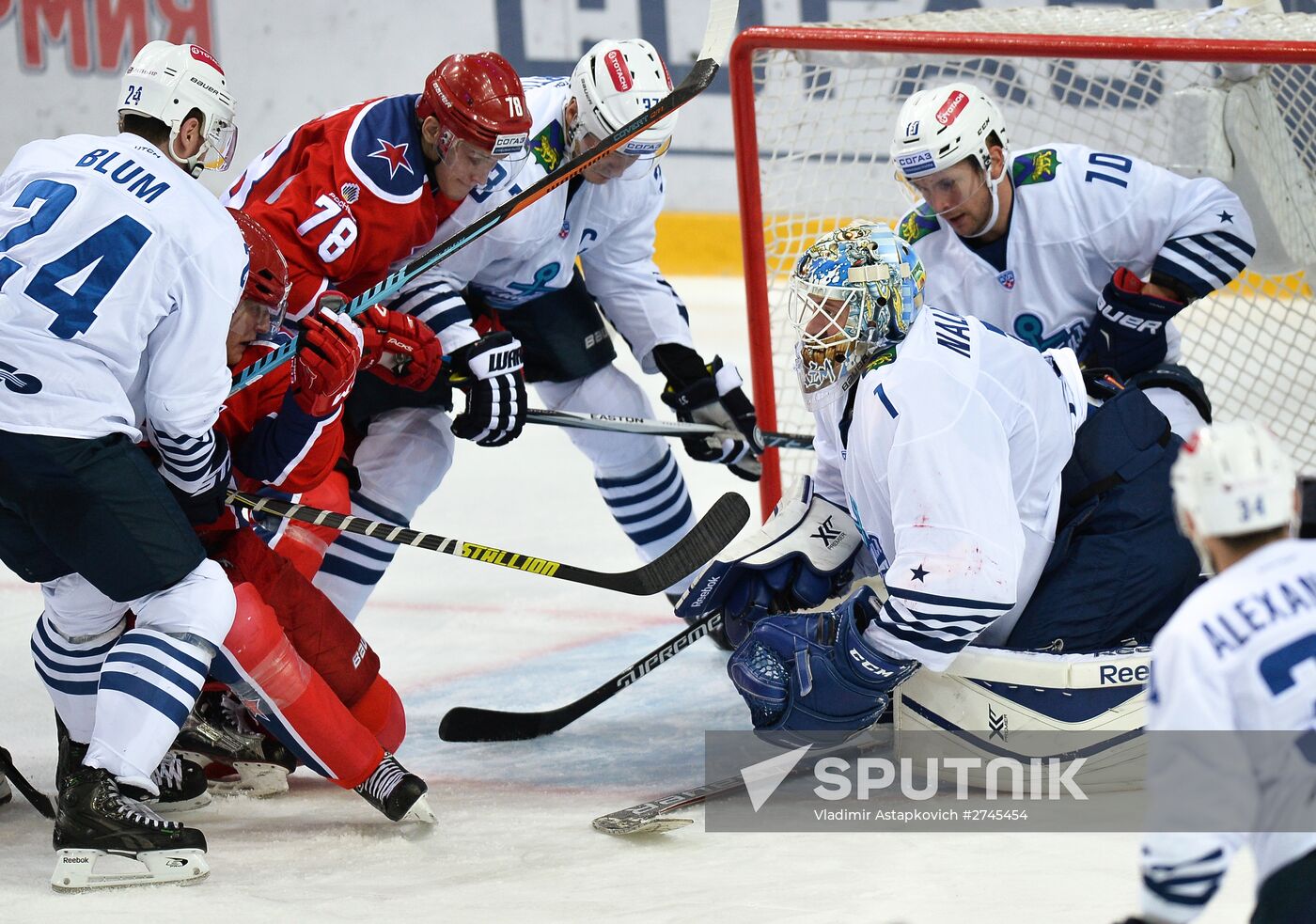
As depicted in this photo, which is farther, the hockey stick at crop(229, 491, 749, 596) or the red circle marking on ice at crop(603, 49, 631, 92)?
the red circle marking on ice at crop(603, 49, 631, 92)

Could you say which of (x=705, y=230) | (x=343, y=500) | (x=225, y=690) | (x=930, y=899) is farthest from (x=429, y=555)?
(x=705, y=230)

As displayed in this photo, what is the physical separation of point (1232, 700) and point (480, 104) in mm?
1805

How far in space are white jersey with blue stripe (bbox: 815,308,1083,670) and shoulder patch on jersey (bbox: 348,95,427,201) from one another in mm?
873

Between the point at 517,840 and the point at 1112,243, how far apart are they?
172cm

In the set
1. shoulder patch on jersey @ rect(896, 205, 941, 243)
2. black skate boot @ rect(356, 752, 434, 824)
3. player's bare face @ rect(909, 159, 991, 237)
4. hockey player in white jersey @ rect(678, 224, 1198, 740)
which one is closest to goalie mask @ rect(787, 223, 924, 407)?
hockey player in white jersey @ rect(678, 224, 1198, 740)

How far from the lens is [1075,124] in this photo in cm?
417

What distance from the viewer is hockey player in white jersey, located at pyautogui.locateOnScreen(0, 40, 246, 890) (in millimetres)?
2178

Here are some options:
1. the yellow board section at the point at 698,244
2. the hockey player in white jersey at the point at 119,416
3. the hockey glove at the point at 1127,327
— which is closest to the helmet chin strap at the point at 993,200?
the hockey glove at the point at 1127,327

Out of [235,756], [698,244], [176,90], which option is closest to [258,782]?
[235,756]

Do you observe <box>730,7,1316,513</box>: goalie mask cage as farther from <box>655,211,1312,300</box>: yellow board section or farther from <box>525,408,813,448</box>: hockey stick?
<box>655,211,1312,300</box>: yellow board section

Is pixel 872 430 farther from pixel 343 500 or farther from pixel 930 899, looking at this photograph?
pixel 343 500

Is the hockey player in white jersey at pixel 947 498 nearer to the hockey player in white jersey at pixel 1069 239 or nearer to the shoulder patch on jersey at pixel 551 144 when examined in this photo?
the hockey player in white jersey at pixel 1069 239

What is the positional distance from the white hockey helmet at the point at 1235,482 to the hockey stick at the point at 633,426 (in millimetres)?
1955

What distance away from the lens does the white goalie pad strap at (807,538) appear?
2854 millimetres
